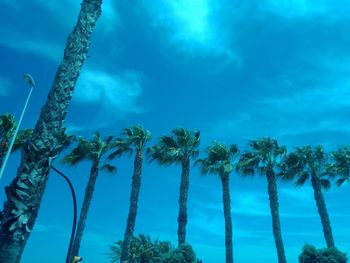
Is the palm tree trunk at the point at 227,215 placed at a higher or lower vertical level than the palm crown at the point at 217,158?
lower

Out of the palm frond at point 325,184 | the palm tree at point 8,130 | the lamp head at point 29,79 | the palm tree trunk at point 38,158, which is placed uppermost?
the palm tree at point 8,130

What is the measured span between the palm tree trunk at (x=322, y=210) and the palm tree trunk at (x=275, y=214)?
369cm

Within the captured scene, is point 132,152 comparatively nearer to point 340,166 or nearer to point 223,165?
point 223,165

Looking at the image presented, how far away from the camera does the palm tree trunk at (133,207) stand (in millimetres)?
28969

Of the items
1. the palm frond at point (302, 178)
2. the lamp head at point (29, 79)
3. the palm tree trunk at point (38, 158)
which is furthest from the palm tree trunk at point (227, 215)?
the palm tree trunk at point (38, 158)

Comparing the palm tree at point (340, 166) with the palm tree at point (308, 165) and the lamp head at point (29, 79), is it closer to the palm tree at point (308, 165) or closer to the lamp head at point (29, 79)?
the palm tree at point (308, 165)

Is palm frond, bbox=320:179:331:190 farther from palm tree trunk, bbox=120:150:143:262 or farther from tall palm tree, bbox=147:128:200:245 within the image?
palm tree trunk, bbox=120:150:143:262

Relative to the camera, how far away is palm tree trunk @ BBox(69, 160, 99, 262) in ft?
97.4

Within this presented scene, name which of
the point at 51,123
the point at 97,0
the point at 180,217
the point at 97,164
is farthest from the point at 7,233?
the point at 97,164

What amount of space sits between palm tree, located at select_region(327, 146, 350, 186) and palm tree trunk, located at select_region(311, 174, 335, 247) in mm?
1878

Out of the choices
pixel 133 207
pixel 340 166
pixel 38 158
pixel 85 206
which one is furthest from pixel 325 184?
pixel 38 158

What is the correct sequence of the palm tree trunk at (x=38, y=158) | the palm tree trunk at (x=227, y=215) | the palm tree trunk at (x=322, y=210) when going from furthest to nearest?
the palm tree trunk at (x=322, y=210), the palm tree trunk at (x=227, y=215), the palm tree trunk at (x=38, y=158)

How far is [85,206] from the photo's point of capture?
31.5 meters

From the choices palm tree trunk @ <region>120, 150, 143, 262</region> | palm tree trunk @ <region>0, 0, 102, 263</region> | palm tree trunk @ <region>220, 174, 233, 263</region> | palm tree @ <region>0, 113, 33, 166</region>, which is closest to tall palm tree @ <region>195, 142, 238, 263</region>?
palm tree trunk @ <region>220, 174, 233, 263</region>
